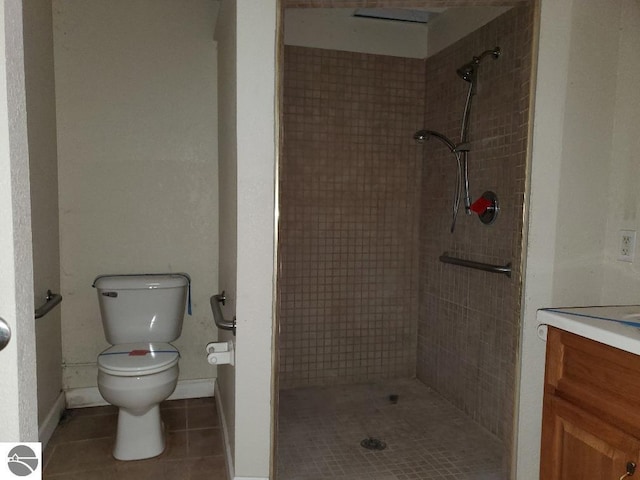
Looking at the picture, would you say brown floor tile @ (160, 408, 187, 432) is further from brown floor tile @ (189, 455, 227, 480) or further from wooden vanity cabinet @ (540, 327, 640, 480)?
wooden vanity cabinet @ (540, 327, 640, 480)

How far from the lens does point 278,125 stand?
171 cm

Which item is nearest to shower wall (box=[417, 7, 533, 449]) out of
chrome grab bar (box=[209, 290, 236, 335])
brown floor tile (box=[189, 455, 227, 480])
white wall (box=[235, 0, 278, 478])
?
white wall (box=[235, 0, 278, 478])

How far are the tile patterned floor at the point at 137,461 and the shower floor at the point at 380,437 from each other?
0.36 meters

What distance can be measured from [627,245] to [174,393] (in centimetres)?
245

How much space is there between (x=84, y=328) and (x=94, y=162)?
0.94 meters

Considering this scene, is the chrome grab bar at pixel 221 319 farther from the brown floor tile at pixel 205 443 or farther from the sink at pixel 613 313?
the sink at pixel 613 313

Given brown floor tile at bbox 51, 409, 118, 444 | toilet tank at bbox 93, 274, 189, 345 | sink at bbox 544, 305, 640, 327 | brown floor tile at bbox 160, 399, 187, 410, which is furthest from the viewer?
brown floor tile at bbox 160, 399, 187, 410

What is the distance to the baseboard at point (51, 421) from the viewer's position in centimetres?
228

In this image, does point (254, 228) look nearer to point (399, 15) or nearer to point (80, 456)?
point (80, 456)

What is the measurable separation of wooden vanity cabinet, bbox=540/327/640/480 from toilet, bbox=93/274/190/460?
5.29ft

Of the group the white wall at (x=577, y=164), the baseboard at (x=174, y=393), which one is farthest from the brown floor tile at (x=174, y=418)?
the white wall at (x=577, y=164)

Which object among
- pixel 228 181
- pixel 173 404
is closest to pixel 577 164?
pixel 228 181

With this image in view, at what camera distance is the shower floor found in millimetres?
2121

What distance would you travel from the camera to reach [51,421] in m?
2.41
